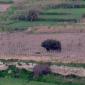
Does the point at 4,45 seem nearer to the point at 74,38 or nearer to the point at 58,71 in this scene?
the point at 74,38

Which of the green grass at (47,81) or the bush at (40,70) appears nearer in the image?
the green grass at (47,81)

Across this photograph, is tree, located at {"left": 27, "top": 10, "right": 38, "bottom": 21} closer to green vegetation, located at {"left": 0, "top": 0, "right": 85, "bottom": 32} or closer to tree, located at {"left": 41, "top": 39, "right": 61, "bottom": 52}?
green vegetation, located at {"left": 0, "top": 0, "right": 85, "bottom": 32}

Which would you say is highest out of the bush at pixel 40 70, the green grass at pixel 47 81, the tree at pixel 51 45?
the tree at pixel 51 45

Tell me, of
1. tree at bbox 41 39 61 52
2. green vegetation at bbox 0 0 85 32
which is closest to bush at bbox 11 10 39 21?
green vegetation at bbox 0 0 85 32

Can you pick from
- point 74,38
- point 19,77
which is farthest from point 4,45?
point 19,77

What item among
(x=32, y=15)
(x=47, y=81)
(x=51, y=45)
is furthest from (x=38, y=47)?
(x=32, y=15)

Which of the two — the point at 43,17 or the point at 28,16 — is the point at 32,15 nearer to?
the point at 28,16

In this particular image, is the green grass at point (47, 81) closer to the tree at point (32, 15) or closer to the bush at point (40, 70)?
the bush at point (40, 70)

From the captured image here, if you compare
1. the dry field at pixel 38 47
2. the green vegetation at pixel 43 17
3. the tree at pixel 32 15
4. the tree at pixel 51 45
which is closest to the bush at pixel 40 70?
the dry field at pixel 38 47
